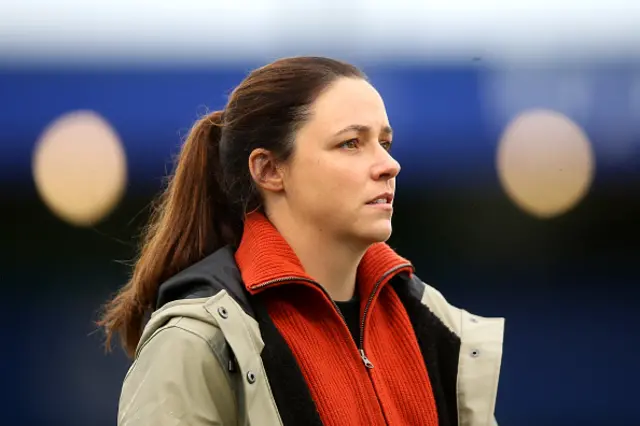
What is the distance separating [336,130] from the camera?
2.27 m

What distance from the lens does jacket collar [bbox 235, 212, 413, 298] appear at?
7.18 ft

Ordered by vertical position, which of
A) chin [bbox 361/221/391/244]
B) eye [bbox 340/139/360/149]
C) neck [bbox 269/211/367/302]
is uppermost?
eye [bbox 340/139/360/149]

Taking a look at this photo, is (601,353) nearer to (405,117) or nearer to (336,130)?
(405,117)

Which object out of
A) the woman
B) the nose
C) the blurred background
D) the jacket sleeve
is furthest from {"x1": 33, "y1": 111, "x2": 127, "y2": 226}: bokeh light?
the jacket sleeve

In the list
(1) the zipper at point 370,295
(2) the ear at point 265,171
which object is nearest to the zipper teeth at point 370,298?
(1) the zipper at point 370,295

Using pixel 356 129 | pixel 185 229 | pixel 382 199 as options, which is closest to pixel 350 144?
pixel 356 129

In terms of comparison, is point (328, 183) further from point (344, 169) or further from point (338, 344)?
point (338, 344)

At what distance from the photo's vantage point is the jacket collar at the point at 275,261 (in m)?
2.19

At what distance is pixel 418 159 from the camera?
4.04 m

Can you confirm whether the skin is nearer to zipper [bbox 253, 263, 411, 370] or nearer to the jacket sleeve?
zipper [bbox 253, 263, 411, 370]

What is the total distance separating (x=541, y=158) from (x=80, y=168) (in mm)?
1930

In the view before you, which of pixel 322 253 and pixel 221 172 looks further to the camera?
pixel 221 172

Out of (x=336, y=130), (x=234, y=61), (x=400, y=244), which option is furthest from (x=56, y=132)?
(x=336, y=130)

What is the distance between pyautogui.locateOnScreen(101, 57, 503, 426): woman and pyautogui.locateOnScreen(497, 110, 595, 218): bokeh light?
171cm
